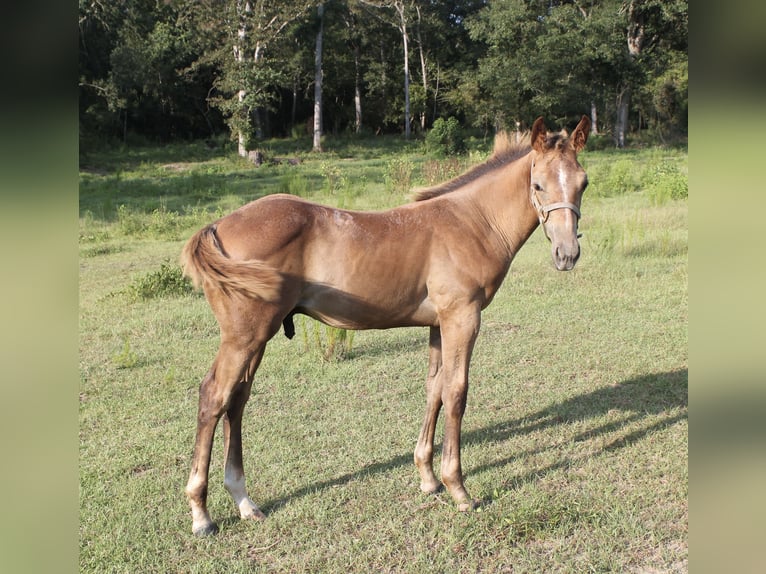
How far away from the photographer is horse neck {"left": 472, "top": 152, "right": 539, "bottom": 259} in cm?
390

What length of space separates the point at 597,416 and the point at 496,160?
97.9 inches

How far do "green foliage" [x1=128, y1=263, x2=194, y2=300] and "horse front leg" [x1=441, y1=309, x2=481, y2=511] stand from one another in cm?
577

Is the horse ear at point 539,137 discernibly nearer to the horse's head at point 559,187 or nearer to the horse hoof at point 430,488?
the horse's head at point 559,187

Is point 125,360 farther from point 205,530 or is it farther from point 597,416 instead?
point 597,416

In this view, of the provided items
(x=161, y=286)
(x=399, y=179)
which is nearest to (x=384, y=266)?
(x=161, y=286)

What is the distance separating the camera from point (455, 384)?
151 inches

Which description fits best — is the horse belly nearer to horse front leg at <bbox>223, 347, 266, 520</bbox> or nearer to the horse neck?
horse front leg at <bbox>223, 347, 266, 520</bbox>

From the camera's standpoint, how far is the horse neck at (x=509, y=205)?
3898mm

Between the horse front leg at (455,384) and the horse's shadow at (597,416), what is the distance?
1.60 feet

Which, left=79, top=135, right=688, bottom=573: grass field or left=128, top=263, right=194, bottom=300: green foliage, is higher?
left=128, top=263, right=194, bottom=300: green foliage

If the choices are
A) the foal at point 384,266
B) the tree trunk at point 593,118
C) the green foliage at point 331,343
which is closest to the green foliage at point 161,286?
the green foliage at point 331,343

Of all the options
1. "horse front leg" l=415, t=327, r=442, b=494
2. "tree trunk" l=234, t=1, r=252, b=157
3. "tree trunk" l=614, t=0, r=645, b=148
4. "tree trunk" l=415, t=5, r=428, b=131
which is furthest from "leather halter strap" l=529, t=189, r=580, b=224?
"tree trunk" l=415, t=5, r=428, b=131
